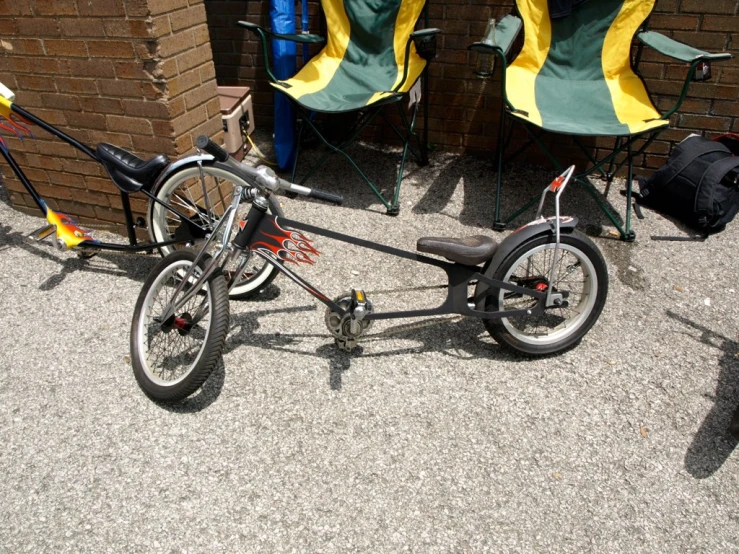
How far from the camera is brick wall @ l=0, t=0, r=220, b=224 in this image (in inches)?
96.7

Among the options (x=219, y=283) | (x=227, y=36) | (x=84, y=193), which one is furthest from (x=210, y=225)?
(x=227, y=36)

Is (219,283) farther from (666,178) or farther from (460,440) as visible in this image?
(666,178)

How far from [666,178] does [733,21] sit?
92 centimetres

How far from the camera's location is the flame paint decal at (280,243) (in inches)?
79.7

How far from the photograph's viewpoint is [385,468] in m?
1.89

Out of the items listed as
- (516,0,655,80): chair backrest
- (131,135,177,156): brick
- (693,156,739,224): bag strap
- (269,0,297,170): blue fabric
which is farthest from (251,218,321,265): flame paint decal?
(693,156,739,224): bag strap

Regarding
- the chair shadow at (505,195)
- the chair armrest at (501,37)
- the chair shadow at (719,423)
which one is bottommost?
the chair shadow at (719,423)

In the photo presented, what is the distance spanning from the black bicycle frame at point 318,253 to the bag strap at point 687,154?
160 centimetres

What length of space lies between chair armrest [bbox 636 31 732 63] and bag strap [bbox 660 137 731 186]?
1.68ft

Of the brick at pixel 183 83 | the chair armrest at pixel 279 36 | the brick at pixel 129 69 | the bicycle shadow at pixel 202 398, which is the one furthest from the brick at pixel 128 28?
the bicycle shadow at pixel 202 398

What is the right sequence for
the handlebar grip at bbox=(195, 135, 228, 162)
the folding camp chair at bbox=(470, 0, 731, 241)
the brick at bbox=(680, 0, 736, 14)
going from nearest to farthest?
the handlebar grip at bbox=(195, 135, 228, 162)
the folding camp chair at bbox=(470, 0, 731, 241)
the brick at bbox=(680, 0, 736, 14)

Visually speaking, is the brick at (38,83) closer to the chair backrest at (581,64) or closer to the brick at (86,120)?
the brick at (86,120)

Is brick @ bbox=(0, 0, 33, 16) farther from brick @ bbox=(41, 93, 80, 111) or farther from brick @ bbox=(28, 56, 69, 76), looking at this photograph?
brick @ bbox=(41, 93, 80, 111)

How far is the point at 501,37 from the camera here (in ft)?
9.96
